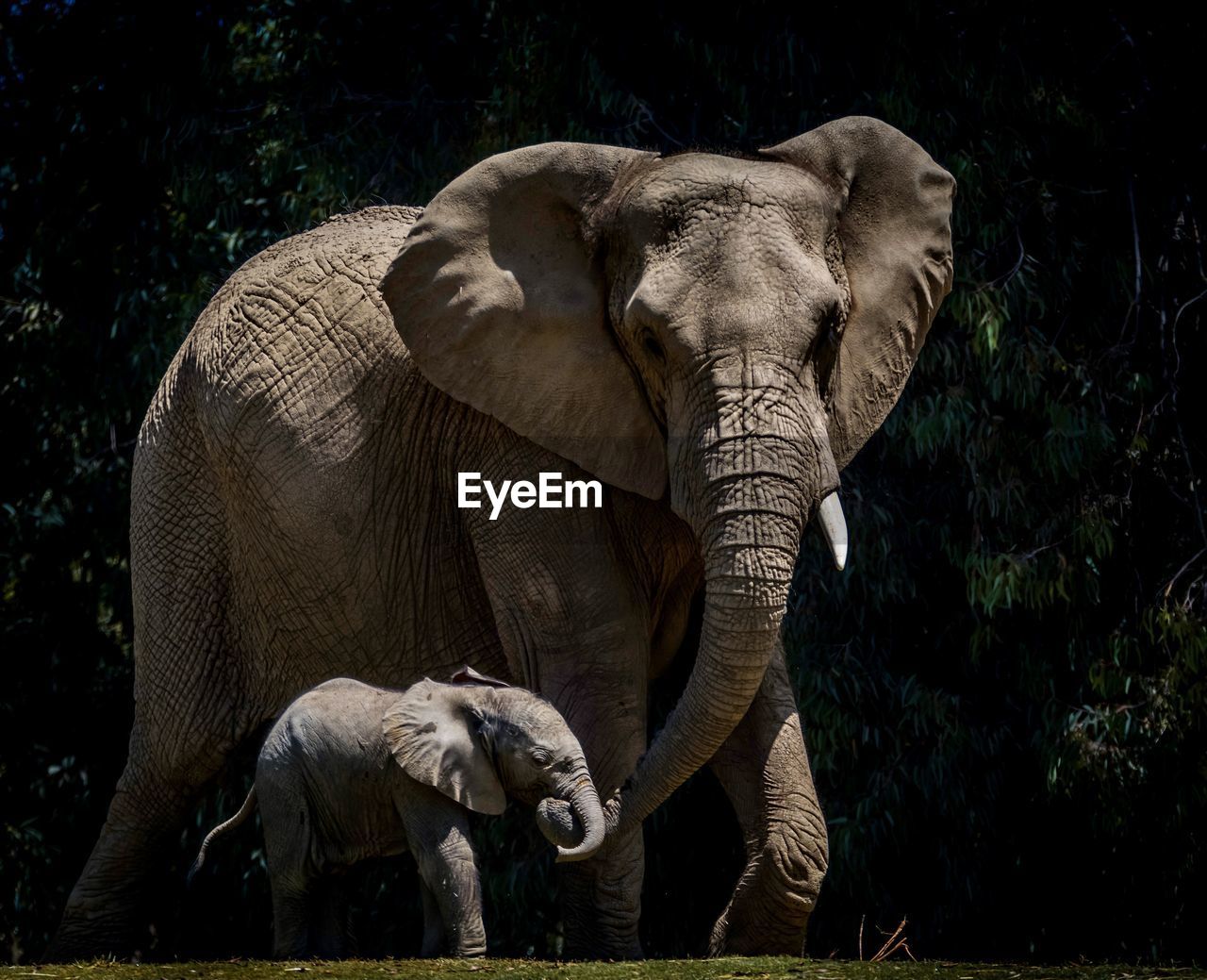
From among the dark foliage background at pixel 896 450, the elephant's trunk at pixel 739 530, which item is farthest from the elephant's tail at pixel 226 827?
the dark foliage background at pixel 896 450

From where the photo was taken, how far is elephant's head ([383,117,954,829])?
21.1 feet

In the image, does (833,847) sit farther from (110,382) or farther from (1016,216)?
(110,382)

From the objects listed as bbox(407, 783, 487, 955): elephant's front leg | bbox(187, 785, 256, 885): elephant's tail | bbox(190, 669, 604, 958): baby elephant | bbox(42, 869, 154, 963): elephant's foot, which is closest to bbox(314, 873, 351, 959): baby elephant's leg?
bbox(190, 669, 604, 958): baby elephant

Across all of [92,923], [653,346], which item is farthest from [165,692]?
[653,346]

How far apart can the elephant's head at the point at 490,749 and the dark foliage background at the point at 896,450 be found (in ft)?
13.1

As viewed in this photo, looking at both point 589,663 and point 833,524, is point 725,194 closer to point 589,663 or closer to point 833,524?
point 833,524

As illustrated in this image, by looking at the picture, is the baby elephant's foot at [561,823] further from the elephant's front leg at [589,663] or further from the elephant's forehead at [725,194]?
the elephant's forehead at [725,194]

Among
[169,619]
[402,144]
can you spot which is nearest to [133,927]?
[169,619]

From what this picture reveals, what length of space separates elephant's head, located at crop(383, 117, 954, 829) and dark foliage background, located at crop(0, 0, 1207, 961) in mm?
3055

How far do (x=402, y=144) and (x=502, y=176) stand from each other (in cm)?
494

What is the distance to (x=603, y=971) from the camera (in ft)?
19.8

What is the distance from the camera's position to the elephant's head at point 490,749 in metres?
6.41

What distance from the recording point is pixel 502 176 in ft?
23.6

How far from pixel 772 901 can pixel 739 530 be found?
1.52 m
